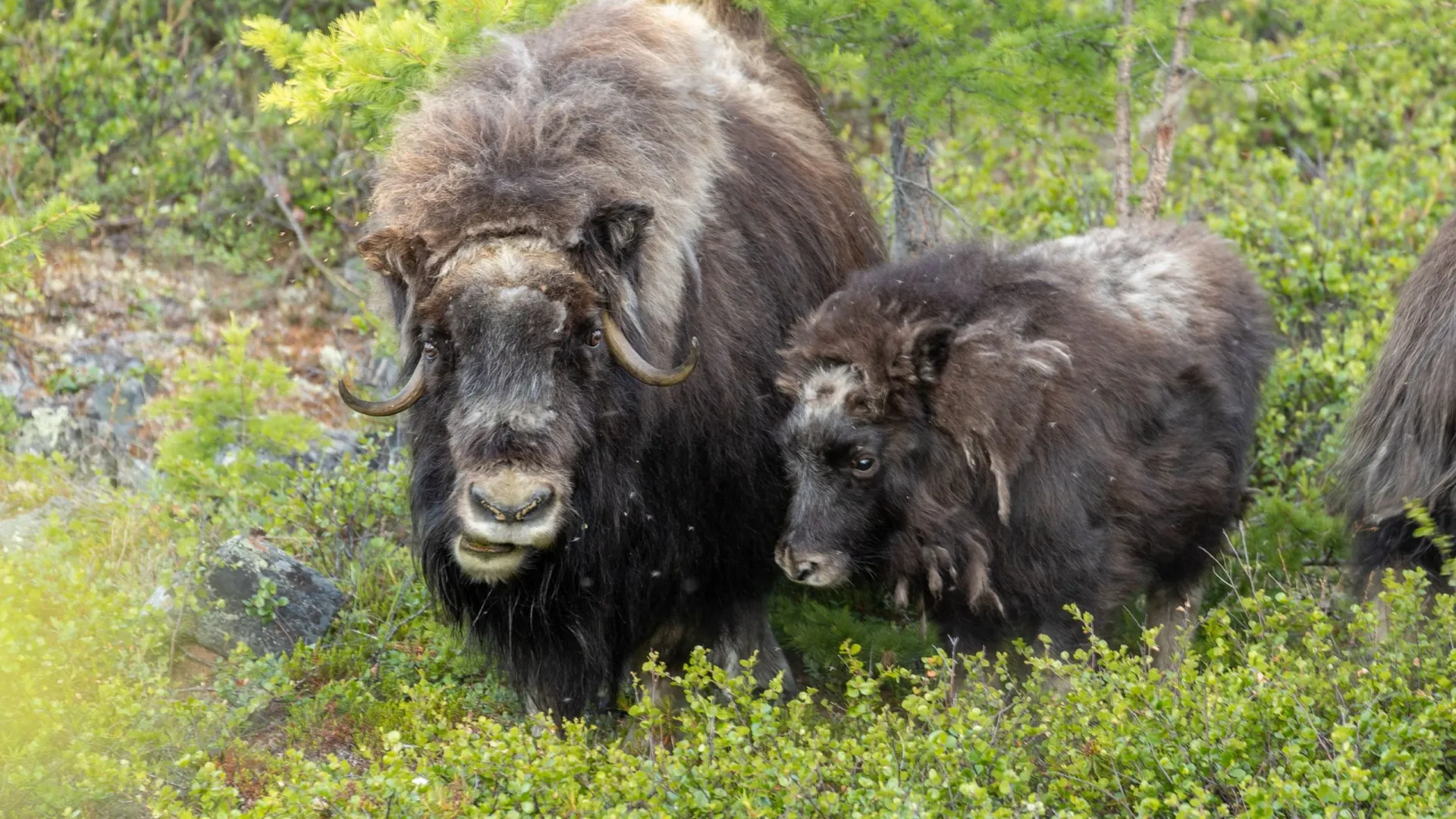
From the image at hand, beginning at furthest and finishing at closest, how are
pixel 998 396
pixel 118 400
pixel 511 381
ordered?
pixel 118 400
pixel 998 396
pixel 511 381

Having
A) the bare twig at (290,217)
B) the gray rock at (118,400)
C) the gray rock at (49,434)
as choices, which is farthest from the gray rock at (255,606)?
the bare twig at (290,217)

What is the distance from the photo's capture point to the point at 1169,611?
428 cm

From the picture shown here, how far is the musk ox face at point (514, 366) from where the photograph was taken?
10.7 feet

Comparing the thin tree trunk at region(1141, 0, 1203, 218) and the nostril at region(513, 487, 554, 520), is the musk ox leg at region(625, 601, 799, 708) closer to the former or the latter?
the nostril at region(513, 487, 554, 520)

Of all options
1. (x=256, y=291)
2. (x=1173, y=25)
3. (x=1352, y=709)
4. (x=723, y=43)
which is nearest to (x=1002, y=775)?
(x=1352, y=709)

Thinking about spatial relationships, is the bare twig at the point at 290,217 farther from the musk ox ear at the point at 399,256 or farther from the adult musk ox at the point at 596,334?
the musk ox ear at the point at 399,256

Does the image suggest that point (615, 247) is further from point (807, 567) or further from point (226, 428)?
point (226, 428)

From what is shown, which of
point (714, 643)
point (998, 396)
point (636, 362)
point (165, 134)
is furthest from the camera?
point (165, 134)

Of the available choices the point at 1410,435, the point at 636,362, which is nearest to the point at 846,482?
the point at 636,362

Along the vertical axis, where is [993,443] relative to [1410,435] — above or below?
below

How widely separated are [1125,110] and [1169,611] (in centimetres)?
176

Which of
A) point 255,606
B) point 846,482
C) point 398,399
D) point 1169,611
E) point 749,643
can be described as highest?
point 398,399

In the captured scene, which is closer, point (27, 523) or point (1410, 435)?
point (1410, 435)

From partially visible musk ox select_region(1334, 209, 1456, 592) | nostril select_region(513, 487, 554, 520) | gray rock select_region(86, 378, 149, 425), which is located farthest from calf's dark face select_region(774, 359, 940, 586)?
gray rock select_region(86, 378, 149, 425)
